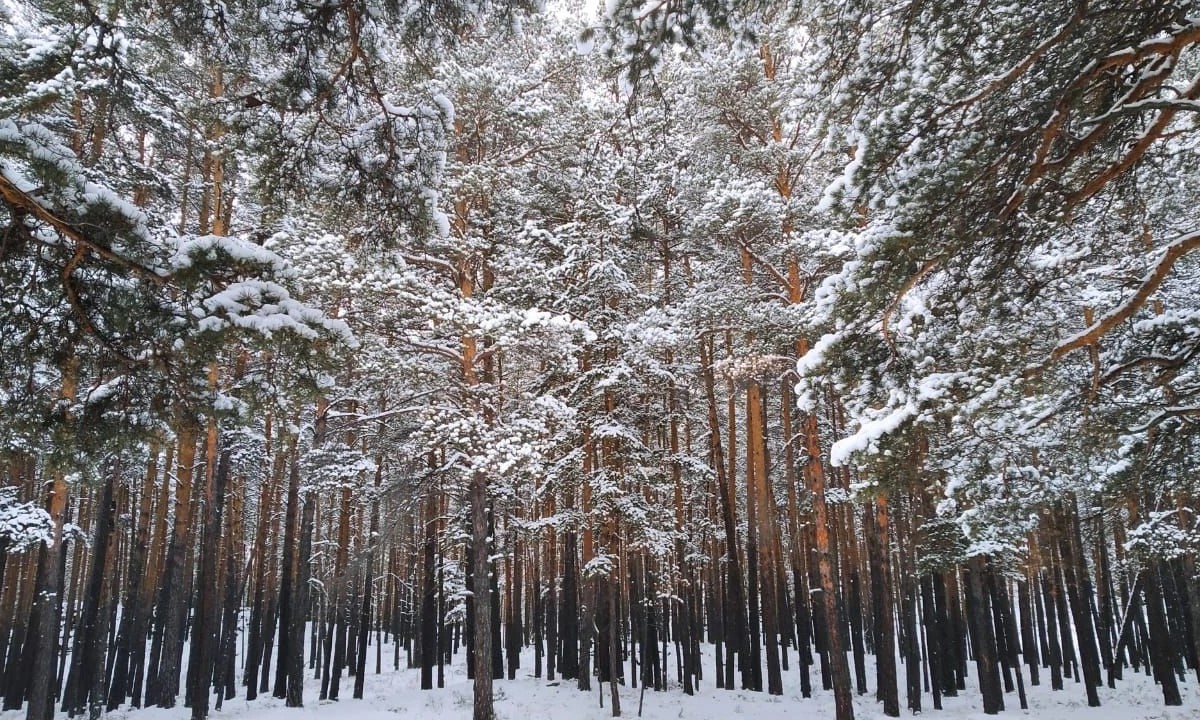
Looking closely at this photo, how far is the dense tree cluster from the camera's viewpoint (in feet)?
15.4

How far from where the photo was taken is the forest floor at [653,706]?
1439 centimetres

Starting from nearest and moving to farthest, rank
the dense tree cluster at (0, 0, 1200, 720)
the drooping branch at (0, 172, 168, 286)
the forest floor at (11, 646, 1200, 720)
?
1. the drooping branch at (0, 172, 168, 286)
2. the dense tree cluster at (0, 0, 1200, 720)
3. the forest floor at (11, 646, 1200, 720)

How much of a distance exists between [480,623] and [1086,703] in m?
16.9

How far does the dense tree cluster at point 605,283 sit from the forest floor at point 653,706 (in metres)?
0.88

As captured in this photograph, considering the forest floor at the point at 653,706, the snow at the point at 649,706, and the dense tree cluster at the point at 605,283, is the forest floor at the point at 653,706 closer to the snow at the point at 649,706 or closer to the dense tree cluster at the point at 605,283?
the snow at the point at 649,706

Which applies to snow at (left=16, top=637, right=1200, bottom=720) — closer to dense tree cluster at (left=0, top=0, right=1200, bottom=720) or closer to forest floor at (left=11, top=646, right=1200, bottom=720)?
forest floor at (left=11, top=646, right=1200, bottom=720)

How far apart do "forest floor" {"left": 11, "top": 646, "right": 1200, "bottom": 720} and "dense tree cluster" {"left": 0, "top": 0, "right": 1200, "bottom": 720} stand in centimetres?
88

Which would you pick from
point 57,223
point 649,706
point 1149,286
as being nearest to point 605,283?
point 649,706

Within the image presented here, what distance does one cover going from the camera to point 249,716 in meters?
14.4

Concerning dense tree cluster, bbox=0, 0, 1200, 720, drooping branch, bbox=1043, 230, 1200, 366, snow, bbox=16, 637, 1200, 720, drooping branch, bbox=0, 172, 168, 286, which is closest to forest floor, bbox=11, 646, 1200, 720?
snow, bbox=16, 637, 1200, 720

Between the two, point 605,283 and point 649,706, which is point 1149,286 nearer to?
point 605,283

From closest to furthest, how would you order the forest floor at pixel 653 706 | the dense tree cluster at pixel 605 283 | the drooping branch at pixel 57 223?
1. the drooping branch at pixel 57 223
2. the dense tree cluster at pixel 605 283
3. the forest floor at pixel 653 706

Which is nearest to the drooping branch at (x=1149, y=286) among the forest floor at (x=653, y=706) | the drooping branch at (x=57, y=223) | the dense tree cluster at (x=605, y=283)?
the dense tree cluster at (x=605, y=283)

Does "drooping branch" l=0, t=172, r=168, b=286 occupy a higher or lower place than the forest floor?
higher
